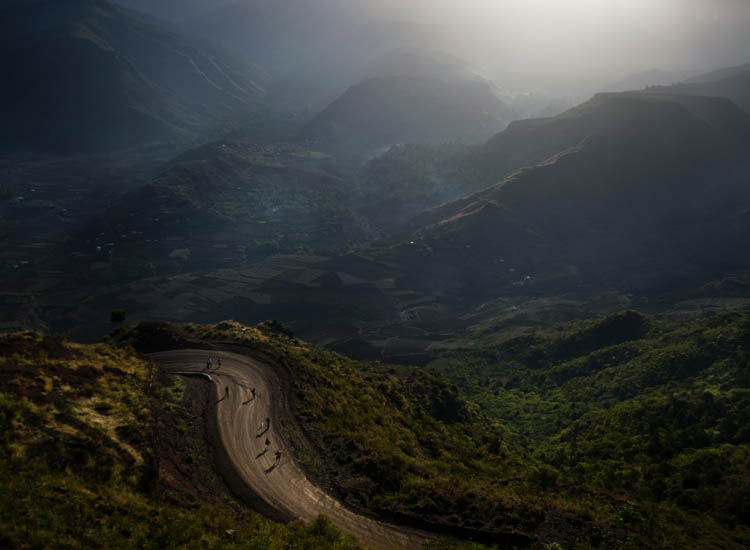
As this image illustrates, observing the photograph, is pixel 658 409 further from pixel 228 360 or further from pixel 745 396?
pixel 228 360

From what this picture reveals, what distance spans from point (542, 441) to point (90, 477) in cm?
6595

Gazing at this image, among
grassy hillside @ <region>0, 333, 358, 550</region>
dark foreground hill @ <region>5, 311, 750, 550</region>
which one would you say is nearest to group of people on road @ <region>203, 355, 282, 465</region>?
dark foreground hill @ <region>5, 311, 750, 550</region>

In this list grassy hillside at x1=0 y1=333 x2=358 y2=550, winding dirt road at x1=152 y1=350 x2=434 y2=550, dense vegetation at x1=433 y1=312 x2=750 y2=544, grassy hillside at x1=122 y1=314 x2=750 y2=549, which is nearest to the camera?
grassy hillside at x1=0 y1=333 x2=358 y2=550

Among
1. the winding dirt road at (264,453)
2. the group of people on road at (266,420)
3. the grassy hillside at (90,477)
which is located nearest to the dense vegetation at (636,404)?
the winding dirt road at (264,453)

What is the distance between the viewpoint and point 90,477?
21.8m

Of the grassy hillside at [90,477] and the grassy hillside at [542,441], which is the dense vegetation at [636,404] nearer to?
the grassy hillside at [542,441]

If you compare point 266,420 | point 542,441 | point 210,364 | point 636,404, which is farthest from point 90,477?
point 636,404

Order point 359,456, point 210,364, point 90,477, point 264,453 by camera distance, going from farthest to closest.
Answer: point 210,364
point 359,456
point 264,453
point 90,477

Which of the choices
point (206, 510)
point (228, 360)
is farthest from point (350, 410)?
point (206, 510)

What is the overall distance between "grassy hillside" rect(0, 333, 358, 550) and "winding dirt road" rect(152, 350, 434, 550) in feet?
9.15

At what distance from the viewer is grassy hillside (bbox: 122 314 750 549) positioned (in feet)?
89.7

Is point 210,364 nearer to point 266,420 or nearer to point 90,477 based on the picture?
point 266,420

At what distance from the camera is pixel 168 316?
172500mm

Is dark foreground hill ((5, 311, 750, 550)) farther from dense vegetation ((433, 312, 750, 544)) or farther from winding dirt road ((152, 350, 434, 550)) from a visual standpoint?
winding dirt road ((152, 350, 434, 550))
